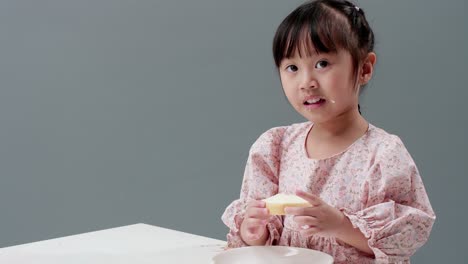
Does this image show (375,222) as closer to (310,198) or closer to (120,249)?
(310,198)

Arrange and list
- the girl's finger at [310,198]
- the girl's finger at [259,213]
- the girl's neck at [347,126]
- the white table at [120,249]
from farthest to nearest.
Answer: the white table at [120,249]
the girl's neck at [347,126]
the girl's finger at [259,213]
the girl's finger at [310,198]

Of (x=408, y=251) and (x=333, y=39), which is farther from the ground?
(x=333, y=39)

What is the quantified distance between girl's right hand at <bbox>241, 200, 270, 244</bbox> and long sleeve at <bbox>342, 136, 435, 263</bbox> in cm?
14

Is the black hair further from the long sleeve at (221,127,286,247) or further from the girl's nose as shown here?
the long sleeve at (221,127,286,247)

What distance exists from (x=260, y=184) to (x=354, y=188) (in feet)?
0.64

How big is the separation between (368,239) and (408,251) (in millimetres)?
79

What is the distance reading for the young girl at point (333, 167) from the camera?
1.11 metres

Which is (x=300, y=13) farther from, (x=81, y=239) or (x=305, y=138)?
(x=81, y=239)

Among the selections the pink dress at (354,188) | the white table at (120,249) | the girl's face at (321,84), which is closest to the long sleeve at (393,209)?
the pink dress at (354,188)

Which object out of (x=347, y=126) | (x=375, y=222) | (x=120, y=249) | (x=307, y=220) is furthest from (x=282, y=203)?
(x=120, y=249)

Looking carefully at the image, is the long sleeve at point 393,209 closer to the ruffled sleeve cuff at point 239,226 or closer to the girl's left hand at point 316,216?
the girl's left hand at point 316,216

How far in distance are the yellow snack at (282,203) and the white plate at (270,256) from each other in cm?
9

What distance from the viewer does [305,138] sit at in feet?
4.34

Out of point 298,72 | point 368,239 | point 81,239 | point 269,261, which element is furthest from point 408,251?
point 81,239
